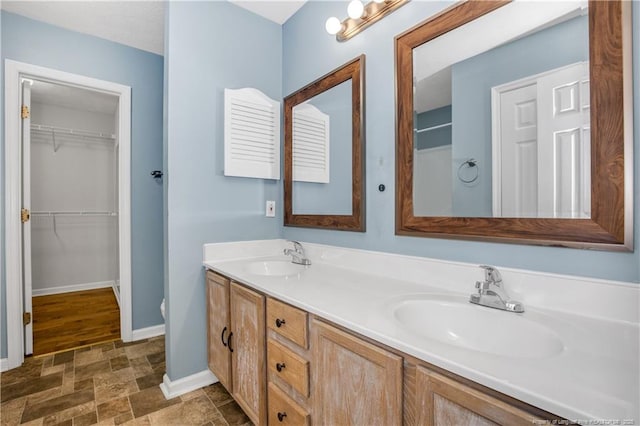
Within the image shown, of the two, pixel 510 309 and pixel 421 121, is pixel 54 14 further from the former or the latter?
pixel 510 309

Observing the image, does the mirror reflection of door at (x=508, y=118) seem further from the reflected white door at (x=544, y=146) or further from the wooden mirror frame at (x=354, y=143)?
the wooden mirror frame at (x=354, y=143)

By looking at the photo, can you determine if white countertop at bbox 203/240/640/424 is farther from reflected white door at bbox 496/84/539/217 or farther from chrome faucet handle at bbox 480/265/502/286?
reflected white door at bbox 496/84/539/217

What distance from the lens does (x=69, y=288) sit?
12.8 feet

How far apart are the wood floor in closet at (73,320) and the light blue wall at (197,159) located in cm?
126

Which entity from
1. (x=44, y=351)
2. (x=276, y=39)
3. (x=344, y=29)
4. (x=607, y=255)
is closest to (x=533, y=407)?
(x=607, y=255)

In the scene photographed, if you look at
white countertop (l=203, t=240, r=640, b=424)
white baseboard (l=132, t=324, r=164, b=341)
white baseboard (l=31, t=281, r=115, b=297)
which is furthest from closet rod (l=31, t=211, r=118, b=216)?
white countertop (l=203, t=240, r=640, b=424)

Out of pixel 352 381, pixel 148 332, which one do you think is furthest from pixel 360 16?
pixel 148 332

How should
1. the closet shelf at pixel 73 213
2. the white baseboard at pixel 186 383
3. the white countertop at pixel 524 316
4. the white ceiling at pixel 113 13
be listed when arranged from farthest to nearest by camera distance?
the closet shelf at pixel 73 213
the white ceiling at pixel 113 13
the white baseboard at pixel 186 383
the white countertop at pixel 524 316

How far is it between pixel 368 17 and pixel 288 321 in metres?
1.51

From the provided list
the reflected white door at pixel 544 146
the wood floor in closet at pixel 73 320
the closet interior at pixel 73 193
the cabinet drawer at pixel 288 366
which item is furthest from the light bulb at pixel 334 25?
the closet interior at pixel 73 193

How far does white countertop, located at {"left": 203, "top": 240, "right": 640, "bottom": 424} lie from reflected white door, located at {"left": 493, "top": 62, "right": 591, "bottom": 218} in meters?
0.24

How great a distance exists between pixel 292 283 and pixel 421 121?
93 cm

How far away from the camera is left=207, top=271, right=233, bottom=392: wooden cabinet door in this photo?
5.30 ft

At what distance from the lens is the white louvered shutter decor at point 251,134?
195 cm
